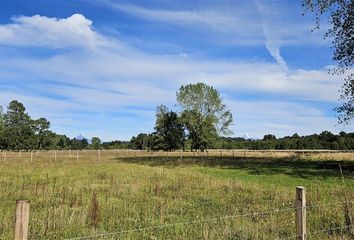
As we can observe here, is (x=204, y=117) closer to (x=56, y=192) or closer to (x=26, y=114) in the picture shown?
(x=26, y=114)

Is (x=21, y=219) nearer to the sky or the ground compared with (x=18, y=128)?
Result: nearer to the ground

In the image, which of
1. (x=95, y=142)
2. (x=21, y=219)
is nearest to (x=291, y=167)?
(x=21, y=219)

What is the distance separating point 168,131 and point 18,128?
43481 mm

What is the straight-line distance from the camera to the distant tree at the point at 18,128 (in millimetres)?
110250

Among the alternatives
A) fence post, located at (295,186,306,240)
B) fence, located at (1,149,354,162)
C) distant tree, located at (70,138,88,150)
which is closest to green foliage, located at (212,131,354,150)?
distant tree, located at (70,138,88,150)

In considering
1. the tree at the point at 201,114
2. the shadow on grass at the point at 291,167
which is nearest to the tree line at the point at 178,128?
the tree at the point at 201,114

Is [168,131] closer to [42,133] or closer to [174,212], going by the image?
[42,133]

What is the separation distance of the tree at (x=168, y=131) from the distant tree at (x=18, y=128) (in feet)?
119

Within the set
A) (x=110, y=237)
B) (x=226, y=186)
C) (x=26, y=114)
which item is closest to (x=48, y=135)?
(x=26, y=114)

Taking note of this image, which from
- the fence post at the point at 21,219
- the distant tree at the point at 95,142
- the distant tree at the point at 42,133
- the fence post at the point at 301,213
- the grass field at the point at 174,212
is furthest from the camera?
the distant tree at the point at 95,142

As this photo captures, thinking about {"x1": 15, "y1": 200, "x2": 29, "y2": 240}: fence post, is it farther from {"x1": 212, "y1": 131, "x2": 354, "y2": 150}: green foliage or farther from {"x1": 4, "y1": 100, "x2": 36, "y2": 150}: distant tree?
{"x1": 212, "y1": 131, "x2": 354, "y2": 150}: green foliage

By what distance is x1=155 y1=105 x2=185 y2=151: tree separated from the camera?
106 meters

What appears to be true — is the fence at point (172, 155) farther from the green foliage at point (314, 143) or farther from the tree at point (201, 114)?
the green foliage at point (314, 143)

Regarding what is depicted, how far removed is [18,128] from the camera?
11588 cm
